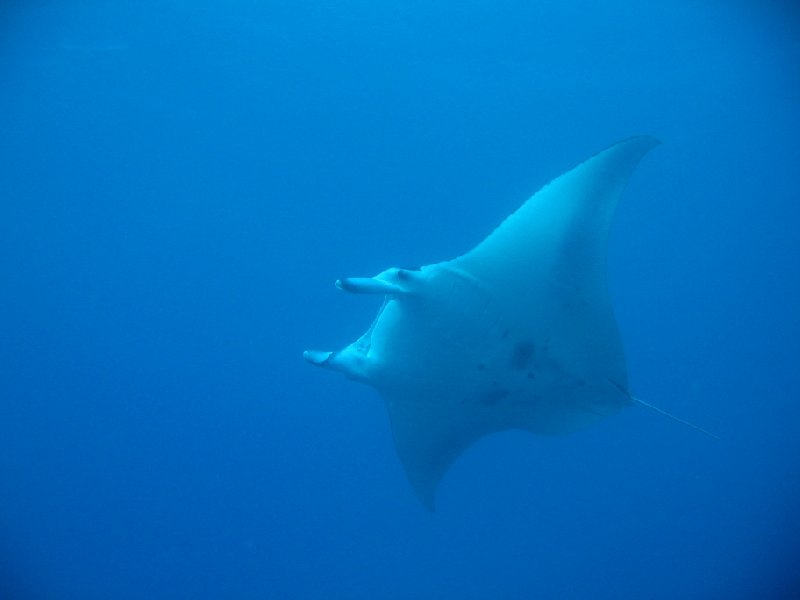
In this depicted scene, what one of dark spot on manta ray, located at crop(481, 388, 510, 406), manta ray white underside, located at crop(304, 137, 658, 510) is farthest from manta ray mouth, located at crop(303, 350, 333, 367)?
dark spot on manta ray, located at crop(481, 388, 510, 406)

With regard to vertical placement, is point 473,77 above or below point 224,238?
above

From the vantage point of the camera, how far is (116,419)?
1232cm

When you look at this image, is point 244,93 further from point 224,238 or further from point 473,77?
point 473,77

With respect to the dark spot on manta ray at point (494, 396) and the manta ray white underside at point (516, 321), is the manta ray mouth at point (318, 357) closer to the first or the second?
the manta ray white underside at point (516, 321)

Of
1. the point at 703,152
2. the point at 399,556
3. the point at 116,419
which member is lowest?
the point at 399,556

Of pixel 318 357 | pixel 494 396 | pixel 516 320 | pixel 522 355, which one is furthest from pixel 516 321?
pixel 318 357

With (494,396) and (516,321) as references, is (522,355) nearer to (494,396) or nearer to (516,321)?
(516,321)

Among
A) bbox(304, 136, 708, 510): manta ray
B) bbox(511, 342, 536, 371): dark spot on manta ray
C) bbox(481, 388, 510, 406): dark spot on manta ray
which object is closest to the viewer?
bbox(304, 136, 708, 510): manta ray

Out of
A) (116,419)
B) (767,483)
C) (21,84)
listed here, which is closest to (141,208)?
(21,84)

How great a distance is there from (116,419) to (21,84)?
7.49 metres

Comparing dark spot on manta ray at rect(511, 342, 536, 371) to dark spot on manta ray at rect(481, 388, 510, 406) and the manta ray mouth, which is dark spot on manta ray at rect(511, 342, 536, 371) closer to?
dark spot on manta ray at rect(481, 388, 510, 406)

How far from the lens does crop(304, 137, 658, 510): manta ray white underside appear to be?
253 cm

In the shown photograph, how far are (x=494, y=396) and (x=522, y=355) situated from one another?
0.34m

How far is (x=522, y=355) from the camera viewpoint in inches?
112
